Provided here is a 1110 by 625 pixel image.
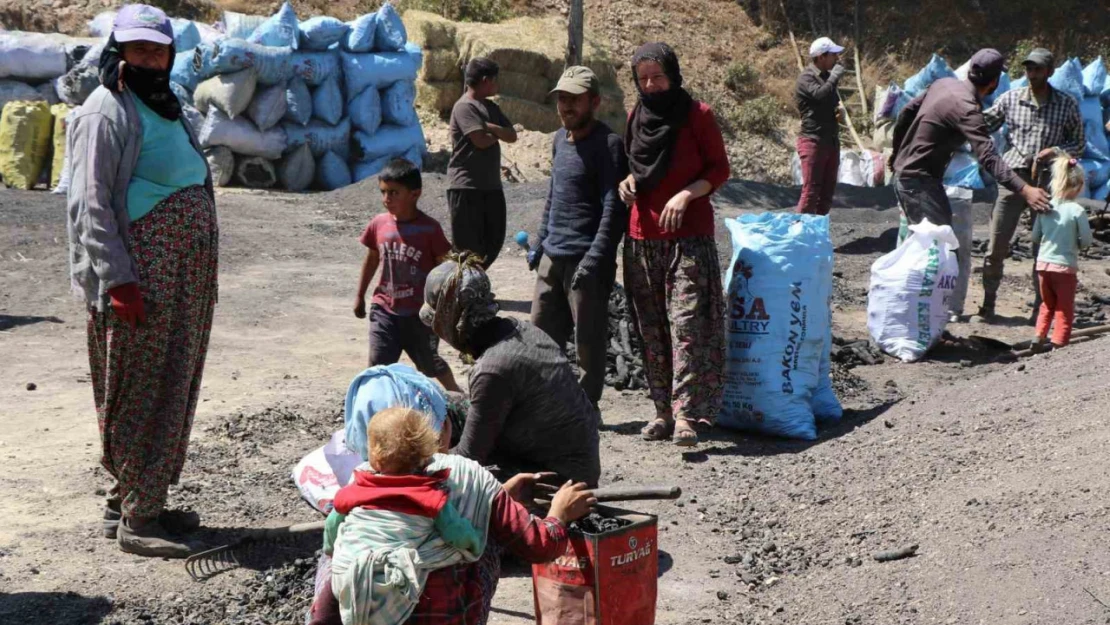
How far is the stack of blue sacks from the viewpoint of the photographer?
47.3ft

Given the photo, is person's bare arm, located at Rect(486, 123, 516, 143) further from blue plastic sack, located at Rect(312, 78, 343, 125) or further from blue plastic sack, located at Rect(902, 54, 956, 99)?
blue plastic sack, located at Rect(902, 54, 956, 99)

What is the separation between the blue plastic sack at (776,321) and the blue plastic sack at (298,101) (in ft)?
31.2

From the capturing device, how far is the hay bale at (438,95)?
20.9m

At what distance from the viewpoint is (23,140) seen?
13781 millimetres

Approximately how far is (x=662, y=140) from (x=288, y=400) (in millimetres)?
2406

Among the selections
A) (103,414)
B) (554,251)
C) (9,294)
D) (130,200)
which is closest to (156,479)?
(103,414)

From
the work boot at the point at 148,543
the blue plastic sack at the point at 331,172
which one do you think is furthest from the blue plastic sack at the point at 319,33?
the work boot at the point at 148,543

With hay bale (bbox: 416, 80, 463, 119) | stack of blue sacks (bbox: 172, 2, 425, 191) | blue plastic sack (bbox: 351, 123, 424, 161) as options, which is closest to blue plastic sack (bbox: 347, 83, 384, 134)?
stack of blue sacks (bbox: 172, 2, 425, 191)

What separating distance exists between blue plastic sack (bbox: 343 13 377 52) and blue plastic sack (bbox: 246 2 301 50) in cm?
70

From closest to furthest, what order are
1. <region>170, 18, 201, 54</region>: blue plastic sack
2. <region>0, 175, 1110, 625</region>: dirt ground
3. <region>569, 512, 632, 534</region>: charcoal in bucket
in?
<region>569, 512, 632, 534</region>: charcoal in bucket → <region>0, 175, 1110, 625</region>: dirt ground → <region>170, 18, 201, 54</region>: blue plastic sack

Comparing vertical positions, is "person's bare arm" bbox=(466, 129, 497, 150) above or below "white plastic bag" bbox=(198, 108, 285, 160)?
above

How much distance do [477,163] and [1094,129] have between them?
10419 millimetres

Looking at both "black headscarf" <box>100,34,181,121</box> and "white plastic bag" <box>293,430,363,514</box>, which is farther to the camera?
"black headscarf" <box>100,34,181,121</box>

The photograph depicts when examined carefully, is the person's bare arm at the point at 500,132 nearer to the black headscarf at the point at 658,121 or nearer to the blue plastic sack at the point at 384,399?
the black headscarf at the point at 658,121
